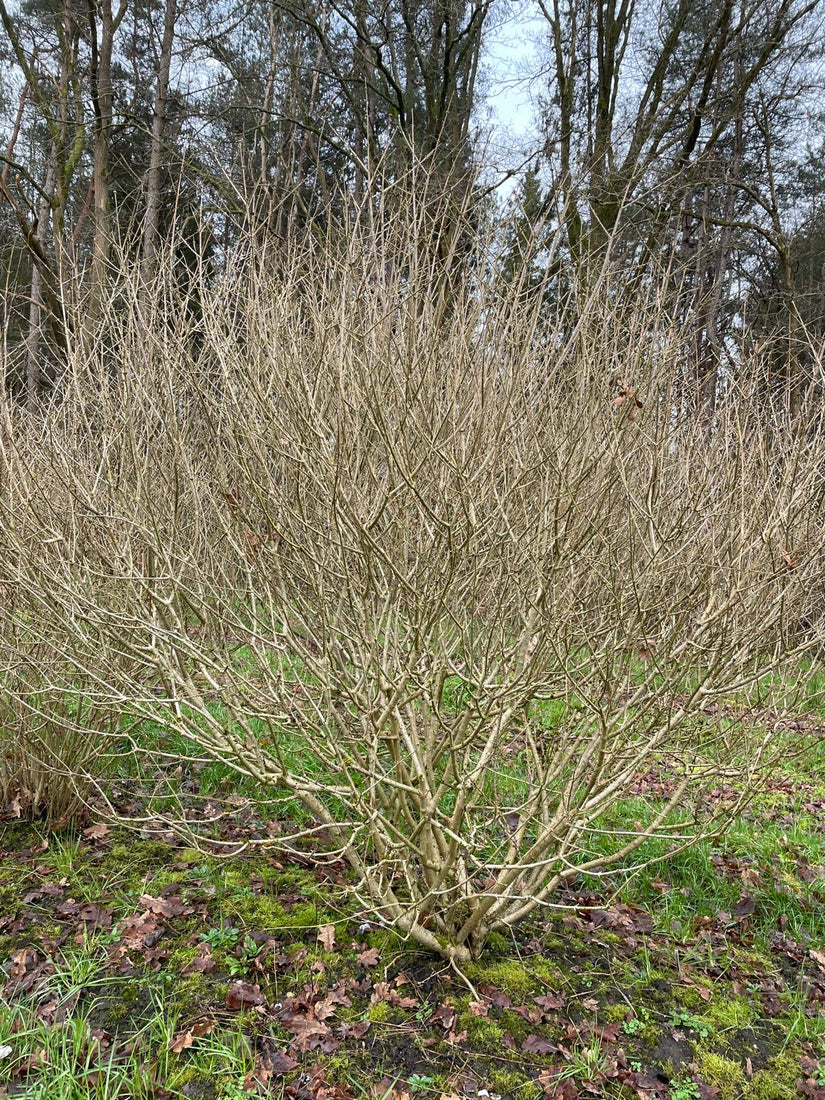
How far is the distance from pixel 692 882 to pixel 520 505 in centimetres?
206

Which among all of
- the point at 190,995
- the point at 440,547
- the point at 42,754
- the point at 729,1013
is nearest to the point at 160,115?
the point at 42,754

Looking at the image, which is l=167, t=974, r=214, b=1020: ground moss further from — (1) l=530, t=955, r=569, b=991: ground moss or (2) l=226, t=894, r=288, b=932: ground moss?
(1) l=530, t=955, r=569, b=991: ground moss

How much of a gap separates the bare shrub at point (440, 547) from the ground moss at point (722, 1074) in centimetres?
70

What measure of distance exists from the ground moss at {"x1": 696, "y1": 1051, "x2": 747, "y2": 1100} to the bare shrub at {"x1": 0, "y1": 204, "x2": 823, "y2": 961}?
703mm

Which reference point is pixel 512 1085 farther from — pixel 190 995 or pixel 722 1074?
pixel 190 995

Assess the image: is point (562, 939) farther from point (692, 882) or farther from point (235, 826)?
point (235, 826)

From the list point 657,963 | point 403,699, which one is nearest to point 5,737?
point 403,699

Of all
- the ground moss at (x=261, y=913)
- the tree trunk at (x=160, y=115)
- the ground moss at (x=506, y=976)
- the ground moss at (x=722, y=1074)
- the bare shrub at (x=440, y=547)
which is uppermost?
the tree trunk at (x=160, y=115)

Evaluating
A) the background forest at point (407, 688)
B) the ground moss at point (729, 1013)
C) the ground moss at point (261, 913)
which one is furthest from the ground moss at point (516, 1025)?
the ground moss at point (261, 913)

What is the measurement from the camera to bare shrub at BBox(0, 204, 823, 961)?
235cm

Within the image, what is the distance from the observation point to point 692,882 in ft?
10.8

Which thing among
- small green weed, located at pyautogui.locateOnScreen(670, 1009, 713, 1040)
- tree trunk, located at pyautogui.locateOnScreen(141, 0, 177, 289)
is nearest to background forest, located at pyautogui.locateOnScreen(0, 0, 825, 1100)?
small green weed, located at pyautogui.locateOnScreen(670, 1009, 713, 1040)

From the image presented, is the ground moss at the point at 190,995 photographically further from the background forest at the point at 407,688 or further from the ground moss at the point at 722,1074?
the ground moss at the point at 722,1074

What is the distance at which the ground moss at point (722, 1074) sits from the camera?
2.22 m
